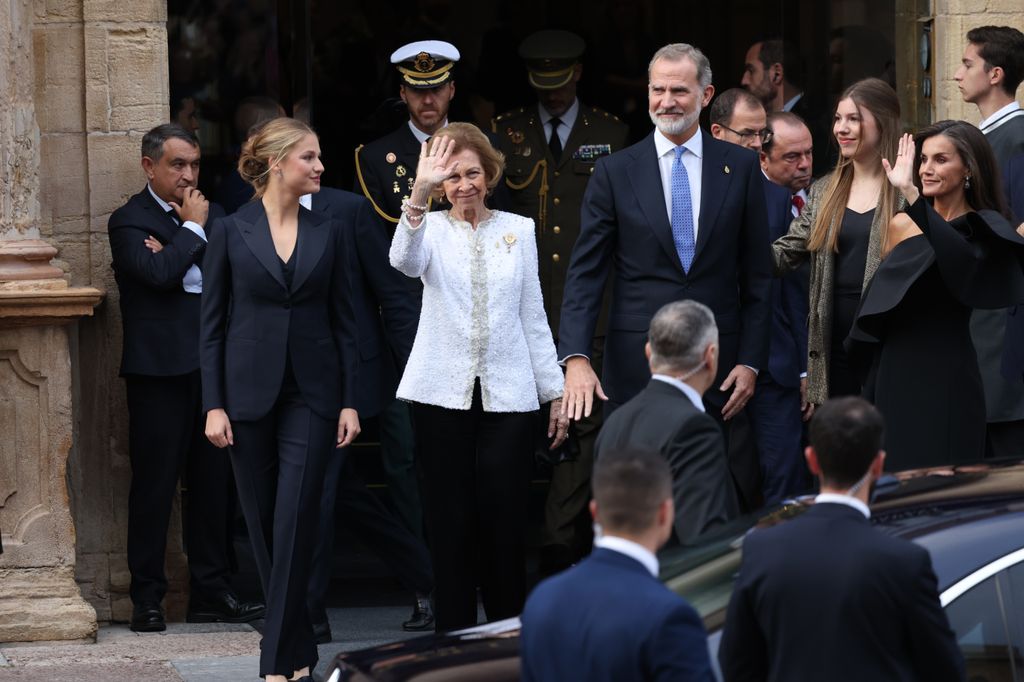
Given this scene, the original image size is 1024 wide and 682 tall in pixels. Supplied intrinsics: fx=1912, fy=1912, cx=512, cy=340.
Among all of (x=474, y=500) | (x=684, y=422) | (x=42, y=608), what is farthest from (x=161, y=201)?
(x=684, y=422)

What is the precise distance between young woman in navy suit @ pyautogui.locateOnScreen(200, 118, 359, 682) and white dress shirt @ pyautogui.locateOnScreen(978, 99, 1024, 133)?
8.77 feet

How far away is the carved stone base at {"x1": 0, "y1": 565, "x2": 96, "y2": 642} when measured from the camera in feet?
25.1

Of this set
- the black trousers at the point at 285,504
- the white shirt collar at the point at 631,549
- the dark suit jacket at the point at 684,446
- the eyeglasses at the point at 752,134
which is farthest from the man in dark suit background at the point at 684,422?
the eyeglasses at the point at 752,134

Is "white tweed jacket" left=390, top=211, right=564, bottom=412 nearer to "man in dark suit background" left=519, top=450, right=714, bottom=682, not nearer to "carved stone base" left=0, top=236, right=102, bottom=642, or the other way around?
"carved stone base" left=0, top=236, right=102, bottom=642

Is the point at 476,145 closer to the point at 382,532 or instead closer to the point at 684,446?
the point at 382,532

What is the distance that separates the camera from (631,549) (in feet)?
11.5

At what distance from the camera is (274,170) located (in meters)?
6.78

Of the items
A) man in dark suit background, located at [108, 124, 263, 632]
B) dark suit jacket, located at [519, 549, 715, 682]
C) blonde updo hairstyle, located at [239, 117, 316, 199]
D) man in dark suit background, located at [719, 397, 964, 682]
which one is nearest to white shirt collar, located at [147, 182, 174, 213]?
man in dark suit background, located at [108, 124, 263, 632]

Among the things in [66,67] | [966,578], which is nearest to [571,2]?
[66,67]

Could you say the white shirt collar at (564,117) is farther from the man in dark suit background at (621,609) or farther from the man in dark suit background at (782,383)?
the man in dark suit background at (621,609)

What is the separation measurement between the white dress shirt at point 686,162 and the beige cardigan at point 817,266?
2.36 feet

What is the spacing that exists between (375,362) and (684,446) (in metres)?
3.44

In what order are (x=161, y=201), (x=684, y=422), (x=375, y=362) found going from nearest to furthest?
(x=684, y=422) → (x=375, y=362) → (x=161, y=201)

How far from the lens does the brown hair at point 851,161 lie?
7.08 metres
